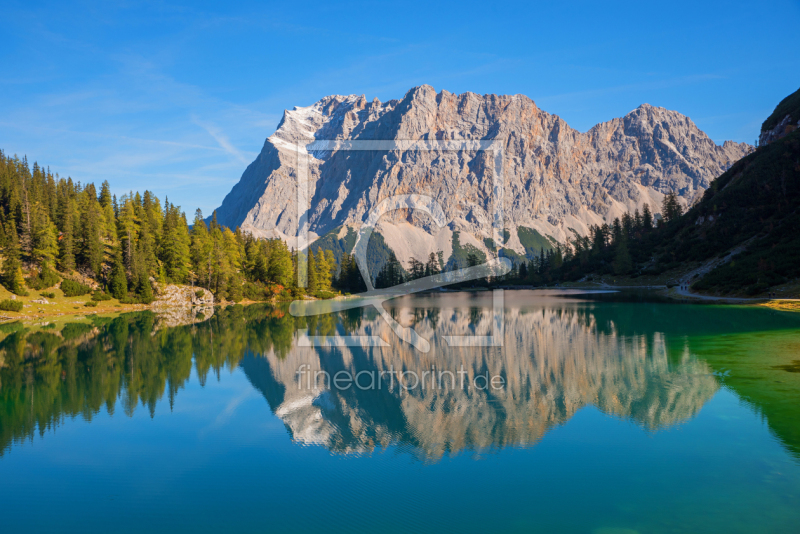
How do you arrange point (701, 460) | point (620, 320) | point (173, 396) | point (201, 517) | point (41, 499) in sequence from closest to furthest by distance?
point (201, 517), point (41, 499), point (701, 460), point (173, 396), point (620, 320)

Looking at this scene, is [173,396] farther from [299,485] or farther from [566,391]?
[566,391]

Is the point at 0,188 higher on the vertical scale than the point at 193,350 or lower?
higher

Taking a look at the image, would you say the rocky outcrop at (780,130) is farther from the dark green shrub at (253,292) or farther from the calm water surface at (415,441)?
the dark green shrub at (253,292)

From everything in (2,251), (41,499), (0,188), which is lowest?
(41,499)

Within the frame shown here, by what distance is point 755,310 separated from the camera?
41594mm

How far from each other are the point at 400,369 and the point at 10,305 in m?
50.4

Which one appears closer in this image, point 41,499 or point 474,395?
point 41,499

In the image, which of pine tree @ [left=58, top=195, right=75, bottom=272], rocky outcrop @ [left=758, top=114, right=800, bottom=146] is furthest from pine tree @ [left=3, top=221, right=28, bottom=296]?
rocky outcrop @ [left=758, top=114, right=800, bottom=146]

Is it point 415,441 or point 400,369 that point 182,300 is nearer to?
point 400,369

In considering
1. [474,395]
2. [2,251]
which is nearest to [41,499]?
[474,395]

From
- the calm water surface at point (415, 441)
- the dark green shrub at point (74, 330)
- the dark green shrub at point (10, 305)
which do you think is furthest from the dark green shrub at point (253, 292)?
the calm water surface at point (415, 441)

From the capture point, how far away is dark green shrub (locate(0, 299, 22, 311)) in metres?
50.5

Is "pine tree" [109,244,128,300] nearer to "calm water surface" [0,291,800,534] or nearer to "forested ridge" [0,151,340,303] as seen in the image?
"forested ridge" [0,151,340,303]

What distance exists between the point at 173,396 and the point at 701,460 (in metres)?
19.8
